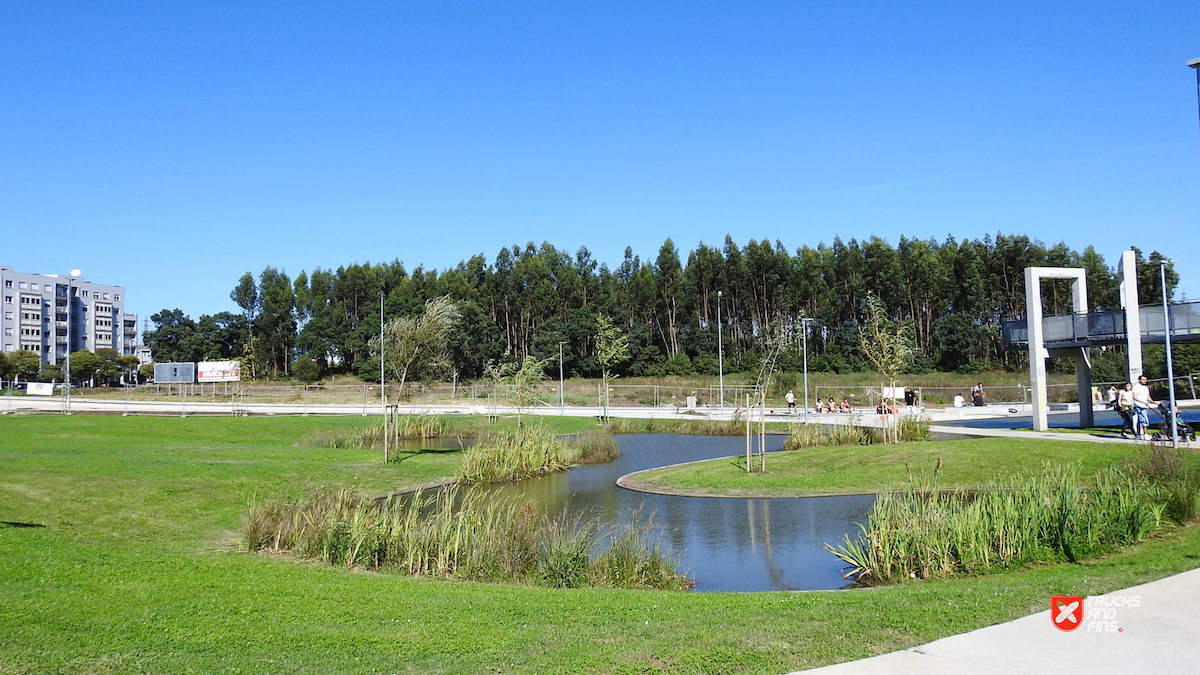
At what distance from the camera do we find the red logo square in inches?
260

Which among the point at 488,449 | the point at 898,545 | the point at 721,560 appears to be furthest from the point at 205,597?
the point at 488,449

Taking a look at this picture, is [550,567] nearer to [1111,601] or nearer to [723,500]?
[1111,601]

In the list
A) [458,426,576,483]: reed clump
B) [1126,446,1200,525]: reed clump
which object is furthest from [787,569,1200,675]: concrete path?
[458,426,576,483]: reed clump

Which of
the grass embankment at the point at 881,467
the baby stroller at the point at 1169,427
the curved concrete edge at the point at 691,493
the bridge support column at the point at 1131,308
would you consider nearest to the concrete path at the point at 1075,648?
the grass embankment at the point at 881,467

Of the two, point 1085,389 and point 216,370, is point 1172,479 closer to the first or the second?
point 1085,389

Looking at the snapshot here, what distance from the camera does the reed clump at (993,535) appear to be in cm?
1073

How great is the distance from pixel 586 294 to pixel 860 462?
8297 centimetres

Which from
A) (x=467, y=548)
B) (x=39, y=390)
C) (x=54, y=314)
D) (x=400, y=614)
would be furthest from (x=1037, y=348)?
(x=54, y=314)

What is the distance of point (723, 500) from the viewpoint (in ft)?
60.3

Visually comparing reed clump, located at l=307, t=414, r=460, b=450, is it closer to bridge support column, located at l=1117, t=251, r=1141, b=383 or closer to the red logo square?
A: the red logo square

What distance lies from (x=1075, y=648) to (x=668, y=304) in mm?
94936

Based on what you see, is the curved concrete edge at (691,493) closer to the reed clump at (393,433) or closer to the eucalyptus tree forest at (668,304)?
the reed clump at (393,433)

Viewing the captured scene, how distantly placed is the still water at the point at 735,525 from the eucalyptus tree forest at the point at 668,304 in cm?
5824

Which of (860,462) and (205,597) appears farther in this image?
(860,462)
